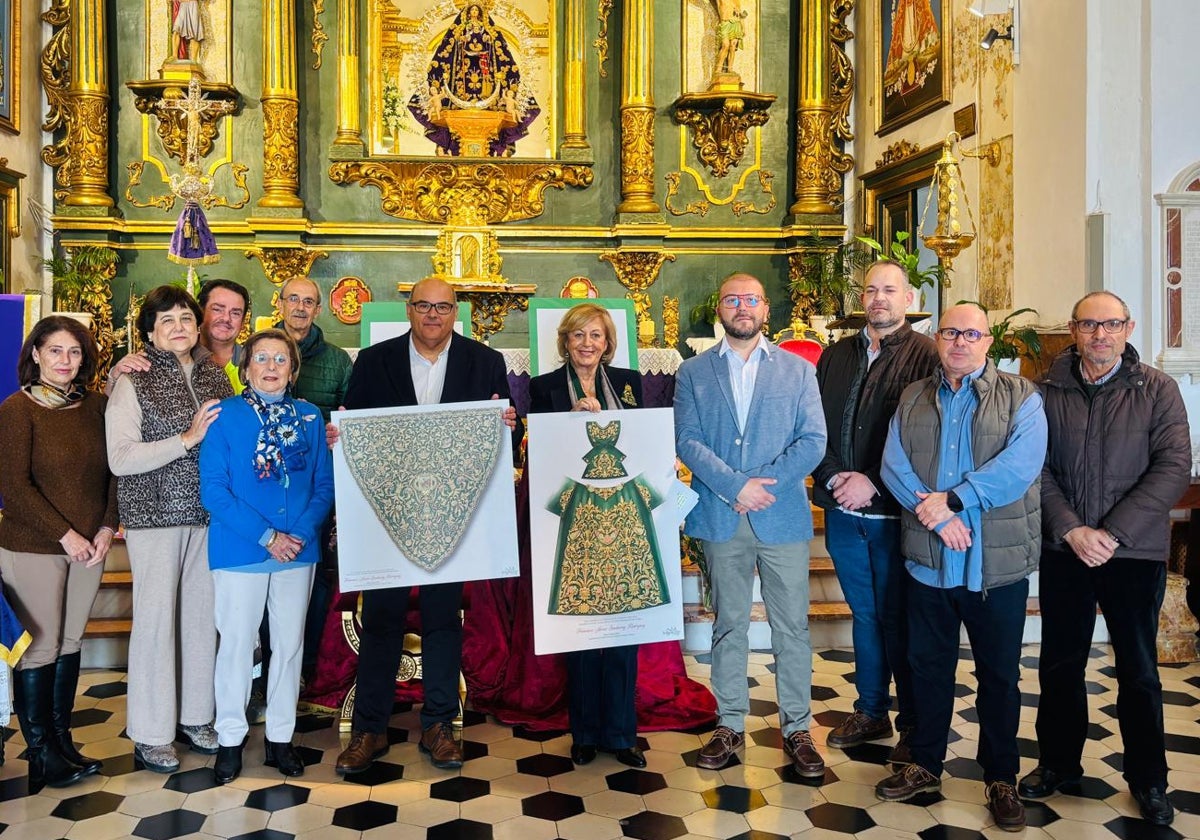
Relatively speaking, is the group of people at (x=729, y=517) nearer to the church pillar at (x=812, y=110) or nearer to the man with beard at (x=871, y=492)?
the man with beard at (x=871, y=492)

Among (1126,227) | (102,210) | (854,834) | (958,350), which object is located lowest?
(854,834)

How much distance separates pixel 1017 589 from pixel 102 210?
7692 millimetres

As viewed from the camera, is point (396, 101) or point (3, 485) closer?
point (3, 485)

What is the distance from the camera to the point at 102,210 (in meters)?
8.23

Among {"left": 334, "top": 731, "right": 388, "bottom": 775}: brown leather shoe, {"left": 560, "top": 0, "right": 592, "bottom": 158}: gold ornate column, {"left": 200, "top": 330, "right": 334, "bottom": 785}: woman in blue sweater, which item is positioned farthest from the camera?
{"left": 560, "top": 0, "right": 592, "bottom": 158}: gold ornate column

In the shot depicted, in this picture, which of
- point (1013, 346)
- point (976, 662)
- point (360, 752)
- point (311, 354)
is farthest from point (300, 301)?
point (1013, 346)

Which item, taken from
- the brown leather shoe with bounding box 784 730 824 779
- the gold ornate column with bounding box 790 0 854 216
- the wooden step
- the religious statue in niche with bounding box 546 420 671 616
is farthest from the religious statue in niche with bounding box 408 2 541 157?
the brown leather shoe with bounding box 784 730 824 779

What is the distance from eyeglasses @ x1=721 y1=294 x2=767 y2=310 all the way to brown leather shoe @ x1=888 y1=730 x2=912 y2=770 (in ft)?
5.26

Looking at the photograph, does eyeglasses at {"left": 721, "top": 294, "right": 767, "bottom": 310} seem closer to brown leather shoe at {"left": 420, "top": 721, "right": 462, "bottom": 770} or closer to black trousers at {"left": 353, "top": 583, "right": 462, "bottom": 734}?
black trousers at {"left": 353, "top": 583, "right": 462, "bottom": 734}

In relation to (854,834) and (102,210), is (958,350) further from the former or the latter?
(102,210)

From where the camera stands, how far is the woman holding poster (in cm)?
359

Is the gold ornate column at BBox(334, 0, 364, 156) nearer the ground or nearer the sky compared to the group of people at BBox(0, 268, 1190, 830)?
nearer the sky

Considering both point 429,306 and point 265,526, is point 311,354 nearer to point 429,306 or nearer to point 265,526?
point 429,306

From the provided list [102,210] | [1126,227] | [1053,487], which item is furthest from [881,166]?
[102,210]
